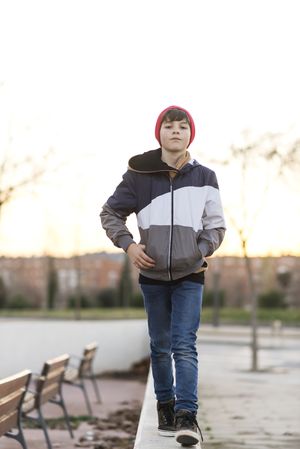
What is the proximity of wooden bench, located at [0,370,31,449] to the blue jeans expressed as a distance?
47.9 inches

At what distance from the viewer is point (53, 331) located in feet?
60.5

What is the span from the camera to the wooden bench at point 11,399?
5.93 m

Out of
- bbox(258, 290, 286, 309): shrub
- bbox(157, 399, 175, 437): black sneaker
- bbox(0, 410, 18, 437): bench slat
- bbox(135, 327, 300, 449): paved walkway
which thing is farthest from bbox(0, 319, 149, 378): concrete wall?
bbox(258, 290, 286, 309): shrub

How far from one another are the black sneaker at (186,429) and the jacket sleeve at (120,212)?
34.4 inches

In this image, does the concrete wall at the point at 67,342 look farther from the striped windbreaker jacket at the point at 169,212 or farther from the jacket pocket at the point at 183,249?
the jacket pocket at the point at 183,249

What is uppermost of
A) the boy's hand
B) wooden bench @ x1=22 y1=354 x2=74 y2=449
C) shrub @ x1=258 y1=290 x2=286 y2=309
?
the boy's hand

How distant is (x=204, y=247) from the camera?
15.9 feet

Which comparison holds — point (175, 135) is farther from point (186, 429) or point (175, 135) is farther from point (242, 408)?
point (242, 408)

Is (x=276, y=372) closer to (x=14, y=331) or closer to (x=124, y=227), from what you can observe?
(x=14, y=331)

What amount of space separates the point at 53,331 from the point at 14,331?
1220 millimetres

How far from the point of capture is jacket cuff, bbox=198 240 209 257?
482 cm

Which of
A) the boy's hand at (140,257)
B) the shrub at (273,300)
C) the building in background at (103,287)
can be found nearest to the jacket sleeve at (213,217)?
the boy's hand at (140,257)

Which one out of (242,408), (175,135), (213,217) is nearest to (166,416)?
(213,217)

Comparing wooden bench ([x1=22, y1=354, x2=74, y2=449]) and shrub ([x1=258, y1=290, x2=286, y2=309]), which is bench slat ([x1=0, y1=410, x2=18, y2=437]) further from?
shrub ([x1=258, y1=290, x2=286, y2=309])
